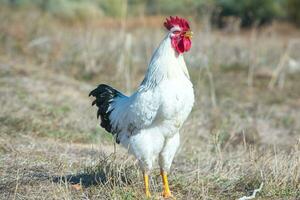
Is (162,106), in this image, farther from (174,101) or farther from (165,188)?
(165,188)

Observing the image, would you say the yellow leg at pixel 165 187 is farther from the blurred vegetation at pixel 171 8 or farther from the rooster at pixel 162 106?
the blurred vegetation at pixel 171 8

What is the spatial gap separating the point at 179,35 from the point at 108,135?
3161 mm

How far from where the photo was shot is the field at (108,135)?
19.0ft

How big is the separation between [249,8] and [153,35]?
9.16 m

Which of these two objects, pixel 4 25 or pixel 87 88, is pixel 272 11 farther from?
pixel 87 88

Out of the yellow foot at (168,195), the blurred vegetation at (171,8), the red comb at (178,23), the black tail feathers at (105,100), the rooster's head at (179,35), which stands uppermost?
the blurred vegetation at (171,8)

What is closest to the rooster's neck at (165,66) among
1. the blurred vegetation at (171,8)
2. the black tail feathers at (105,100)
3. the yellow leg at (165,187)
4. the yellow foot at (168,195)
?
the black tail feathers at (105,100)

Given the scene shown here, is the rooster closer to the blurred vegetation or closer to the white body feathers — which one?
the white body feathers

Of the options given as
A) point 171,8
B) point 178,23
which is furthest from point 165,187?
point 171,8

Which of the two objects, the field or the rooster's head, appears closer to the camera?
the rooster's head

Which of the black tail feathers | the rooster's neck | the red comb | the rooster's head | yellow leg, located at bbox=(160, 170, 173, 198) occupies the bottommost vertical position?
yellow leg, located at bbox=(160, 170, 173, 198)

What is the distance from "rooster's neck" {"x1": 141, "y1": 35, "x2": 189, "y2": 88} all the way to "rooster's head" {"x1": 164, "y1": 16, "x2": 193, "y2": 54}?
45 mm

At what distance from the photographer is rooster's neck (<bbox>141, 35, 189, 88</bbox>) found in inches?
208

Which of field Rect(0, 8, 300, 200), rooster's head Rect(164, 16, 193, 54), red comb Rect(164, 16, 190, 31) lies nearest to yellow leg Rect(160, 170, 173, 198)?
field Rect(0, 8, 300, 200)
